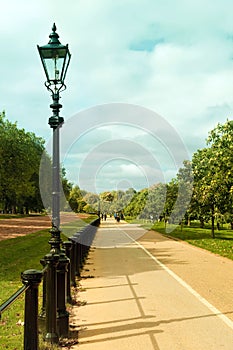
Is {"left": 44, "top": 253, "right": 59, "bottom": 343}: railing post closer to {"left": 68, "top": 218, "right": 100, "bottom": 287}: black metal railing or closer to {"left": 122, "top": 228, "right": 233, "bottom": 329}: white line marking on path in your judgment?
{"left": 122, "top": 228, "right": 233, "bottom": 329}: white line marking on path

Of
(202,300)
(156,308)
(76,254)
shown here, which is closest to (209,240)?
(76,254)

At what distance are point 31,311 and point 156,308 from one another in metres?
3.58

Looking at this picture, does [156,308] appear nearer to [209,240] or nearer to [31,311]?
[31,311]

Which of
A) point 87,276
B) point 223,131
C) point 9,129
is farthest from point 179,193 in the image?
point 87,276

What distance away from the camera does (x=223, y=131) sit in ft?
85.7

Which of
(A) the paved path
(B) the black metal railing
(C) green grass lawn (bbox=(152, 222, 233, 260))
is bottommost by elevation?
(A) the paved path

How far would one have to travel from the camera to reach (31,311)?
15.4ft

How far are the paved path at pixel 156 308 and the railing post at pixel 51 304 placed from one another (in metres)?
0.38

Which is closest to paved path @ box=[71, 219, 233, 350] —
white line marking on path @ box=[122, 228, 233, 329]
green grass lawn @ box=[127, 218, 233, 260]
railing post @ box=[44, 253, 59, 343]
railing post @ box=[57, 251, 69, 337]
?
white line marking on path @ box=[122, 228, 233, 329]

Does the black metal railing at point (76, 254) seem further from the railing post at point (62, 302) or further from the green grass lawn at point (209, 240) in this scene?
the green grass lawn at point (209, 240)

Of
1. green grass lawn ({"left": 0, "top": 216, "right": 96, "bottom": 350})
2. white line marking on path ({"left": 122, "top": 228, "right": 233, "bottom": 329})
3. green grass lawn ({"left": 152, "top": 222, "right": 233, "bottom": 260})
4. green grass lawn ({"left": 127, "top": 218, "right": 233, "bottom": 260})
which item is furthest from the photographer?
green grass lawn ({"left": 127, "top": 218, "right": 233, "bottom": 260})

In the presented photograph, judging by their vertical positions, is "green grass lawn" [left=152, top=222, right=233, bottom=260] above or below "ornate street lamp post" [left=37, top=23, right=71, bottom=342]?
below

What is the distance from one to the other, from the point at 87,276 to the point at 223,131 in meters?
16.6

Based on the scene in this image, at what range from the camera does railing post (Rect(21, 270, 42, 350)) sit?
4.65 metres
